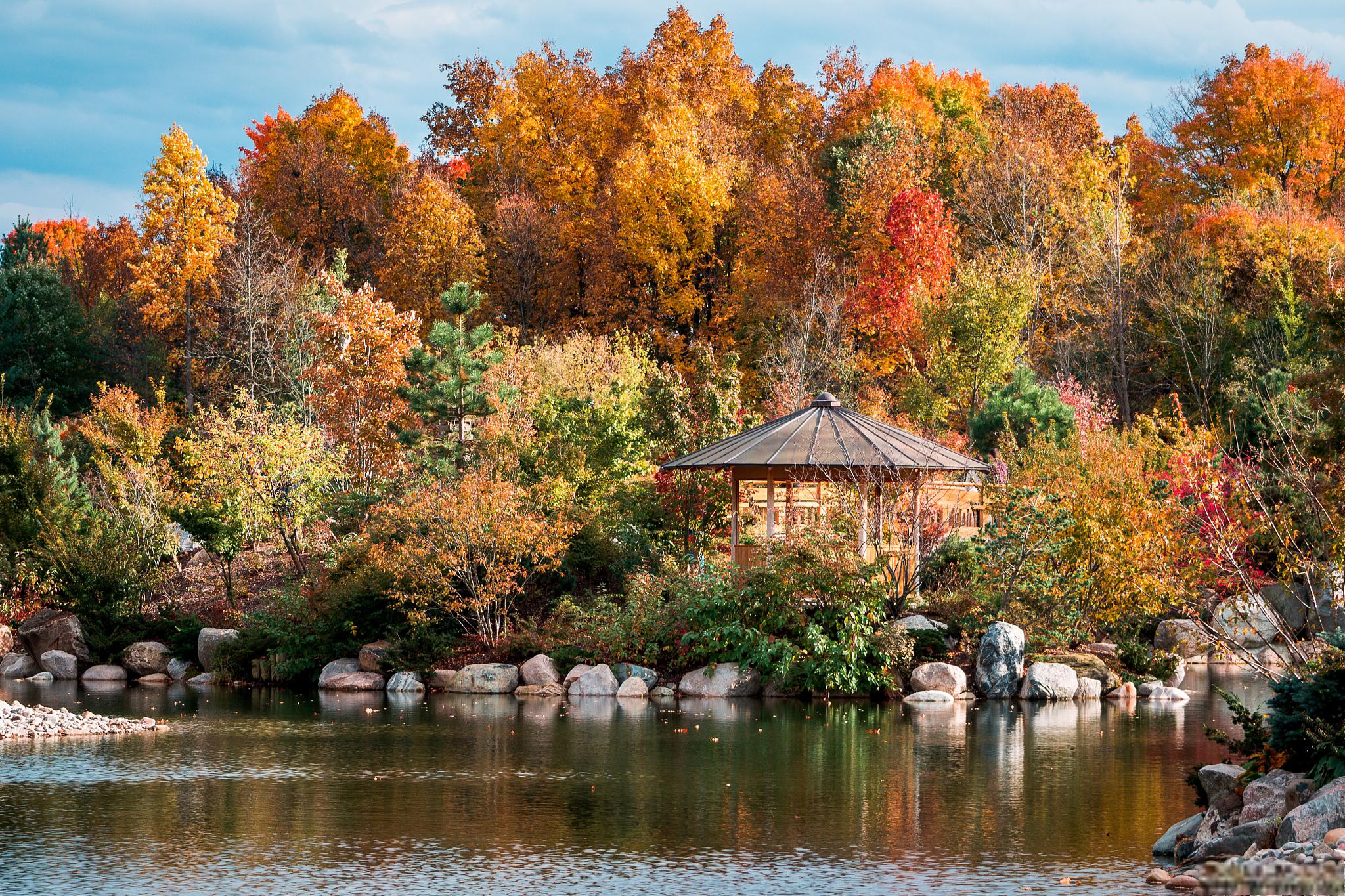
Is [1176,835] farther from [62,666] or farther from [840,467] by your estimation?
[62,666]

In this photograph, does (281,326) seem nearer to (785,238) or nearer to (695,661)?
(785,238)

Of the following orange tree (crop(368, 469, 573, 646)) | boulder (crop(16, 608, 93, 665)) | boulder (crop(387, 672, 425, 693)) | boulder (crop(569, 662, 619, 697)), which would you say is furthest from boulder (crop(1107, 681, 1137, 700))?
boulder (crop(16, 608, 93, 665))

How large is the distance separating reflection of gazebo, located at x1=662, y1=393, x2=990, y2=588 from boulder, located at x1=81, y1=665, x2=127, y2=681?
35.8ft

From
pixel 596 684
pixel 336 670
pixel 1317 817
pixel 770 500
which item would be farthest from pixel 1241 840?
pixel 336 670

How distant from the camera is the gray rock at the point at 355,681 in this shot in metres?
22.8

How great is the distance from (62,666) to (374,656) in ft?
21.5

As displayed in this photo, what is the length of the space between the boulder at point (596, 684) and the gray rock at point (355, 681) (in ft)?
12.1

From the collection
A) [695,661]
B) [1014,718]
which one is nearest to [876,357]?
[695,661]

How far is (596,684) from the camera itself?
21.3 m

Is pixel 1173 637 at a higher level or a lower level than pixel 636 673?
higher

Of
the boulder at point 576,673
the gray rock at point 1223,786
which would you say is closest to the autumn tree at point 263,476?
the boulder at point 576,673

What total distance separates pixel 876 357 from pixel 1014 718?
64.2ft

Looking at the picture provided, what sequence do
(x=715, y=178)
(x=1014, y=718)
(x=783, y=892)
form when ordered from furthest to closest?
(x=715, y=178), (x=1014, y=718), (x=783, y=892)

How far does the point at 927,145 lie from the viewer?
42.1m
